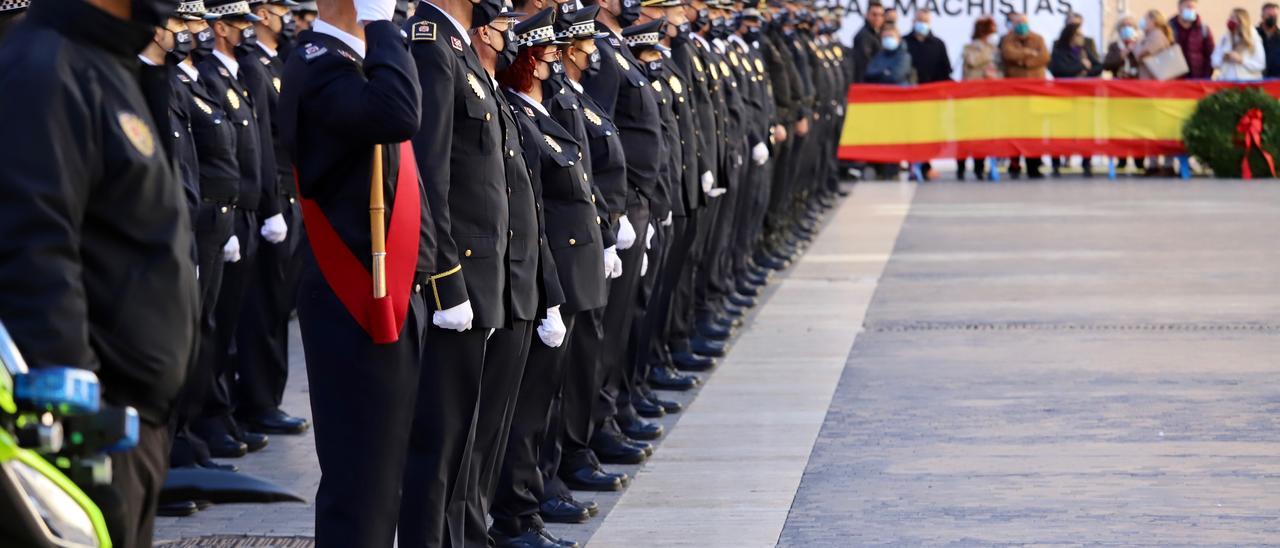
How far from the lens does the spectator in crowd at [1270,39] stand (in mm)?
26547

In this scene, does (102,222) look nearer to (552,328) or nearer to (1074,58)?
(552,328)

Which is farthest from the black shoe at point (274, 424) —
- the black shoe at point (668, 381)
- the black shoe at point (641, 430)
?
the black shoe at point (668, 381)

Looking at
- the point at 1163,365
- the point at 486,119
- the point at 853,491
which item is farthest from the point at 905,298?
the point at 486,119

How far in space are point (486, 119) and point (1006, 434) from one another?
404 cm

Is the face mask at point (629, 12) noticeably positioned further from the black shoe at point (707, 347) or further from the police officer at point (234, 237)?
the black shoe at point (707, 347)

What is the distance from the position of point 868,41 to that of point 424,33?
21.5 meters

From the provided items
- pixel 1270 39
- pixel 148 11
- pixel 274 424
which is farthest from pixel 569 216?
pixel 1270 39

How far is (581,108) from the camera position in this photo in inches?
305

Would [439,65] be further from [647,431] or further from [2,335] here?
[647,431]

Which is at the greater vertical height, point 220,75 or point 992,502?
point 220,75

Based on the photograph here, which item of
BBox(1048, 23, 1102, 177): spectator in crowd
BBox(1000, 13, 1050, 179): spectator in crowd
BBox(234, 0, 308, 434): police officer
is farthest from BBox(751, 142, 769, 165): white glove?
BBox(1048, 23, 1102, 177): spectator in crowd

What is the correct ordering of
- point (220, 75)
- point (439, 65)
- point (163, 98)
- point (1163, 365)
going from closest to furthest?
point (163, 98) → point (439, 65) → point (220, 75) → point (1163, 365)

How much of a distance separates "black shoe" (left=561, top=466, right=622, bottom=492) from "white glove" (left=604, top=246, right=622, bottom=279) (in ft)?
2.46

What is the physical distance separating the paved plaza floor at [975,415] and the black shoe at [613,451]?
7 centimetres
